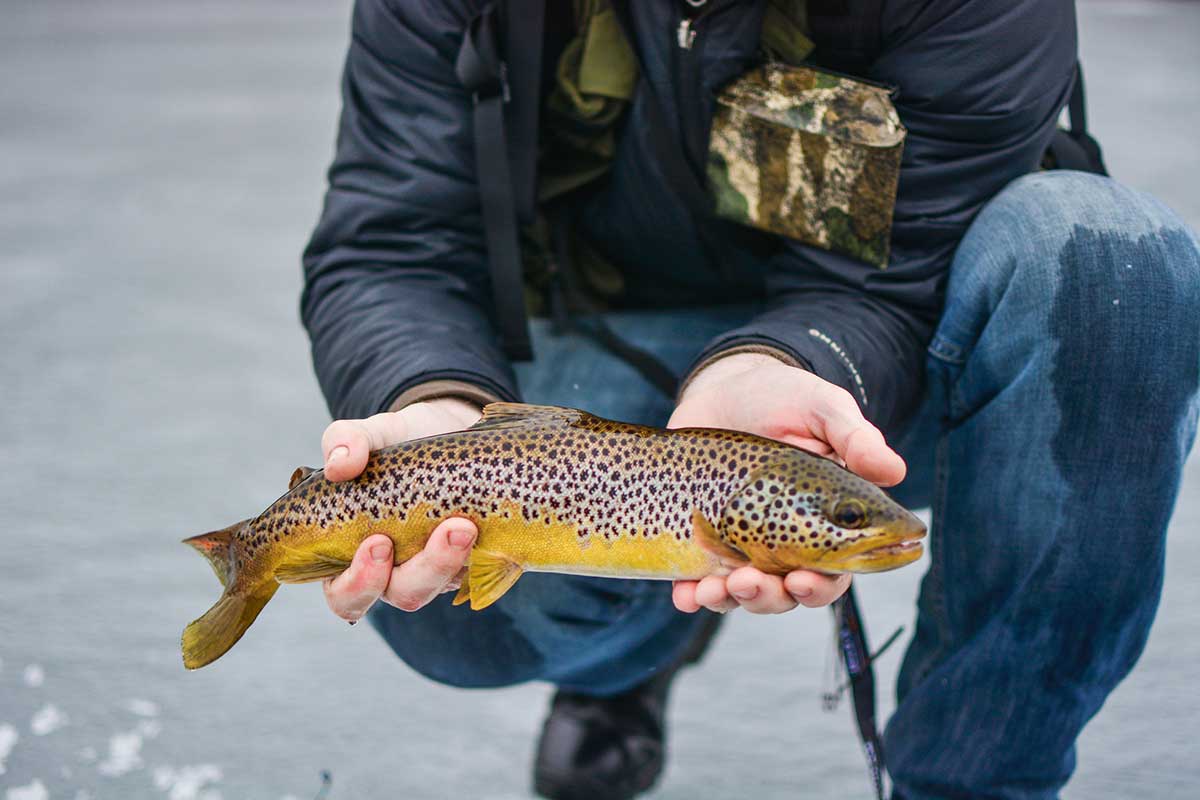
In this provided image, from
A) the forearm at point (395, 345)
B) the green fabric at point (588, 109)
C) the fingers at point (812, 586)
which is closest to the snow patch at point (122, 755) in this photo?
the forearm at point (395, 345)

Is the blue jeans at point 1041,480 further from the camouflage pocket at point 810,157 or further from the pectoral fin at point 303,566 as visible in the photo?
the pectoral fin at point 303,566

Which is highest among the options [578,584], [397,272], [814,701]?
[397,272]

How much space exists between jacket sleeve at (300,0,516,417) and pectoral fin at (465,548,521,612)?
0.93 ft

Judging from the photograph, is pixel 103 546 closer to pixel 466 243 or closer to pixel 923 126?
pixel 466 243

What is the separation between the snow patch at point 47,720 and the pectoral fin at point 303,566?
578 millimetres

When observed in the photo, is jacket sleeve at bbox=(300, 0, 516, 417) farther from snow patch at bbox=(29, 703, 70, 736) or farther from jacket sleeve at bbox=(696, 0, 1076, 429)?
snow patch at bbox=(29, 703, 70, 736)

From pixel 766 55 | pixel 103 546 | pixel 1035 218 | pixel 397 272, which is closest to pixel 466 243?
pixel 397 272

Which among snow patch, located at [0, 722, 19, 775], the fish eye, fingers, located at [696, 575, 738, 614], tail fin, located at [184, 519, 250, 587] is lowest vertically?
snow patch, located at [0, 722, 19, 775]

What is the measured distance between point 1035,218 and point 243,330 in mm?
1876

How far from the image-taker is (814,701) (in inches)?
61.2

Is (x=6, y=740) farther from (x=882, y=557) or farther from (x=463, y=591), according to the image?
(x=882, y=557)

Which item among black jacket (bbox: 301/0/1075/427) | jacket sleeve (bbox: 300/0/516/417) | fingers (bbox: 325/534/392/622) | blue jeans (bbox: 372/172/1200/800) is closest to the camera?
fingers (bbox: 325/534/392/622)

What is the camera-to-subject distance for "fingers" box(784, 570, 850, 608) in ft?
3.11

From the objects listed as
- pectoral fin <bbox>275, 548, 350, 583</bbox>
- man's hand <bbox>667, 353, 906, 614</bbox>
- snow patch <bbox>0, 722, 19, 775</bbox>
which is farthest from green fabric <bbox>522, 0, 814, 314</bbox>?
snow patch <bbox>0, 722, 19, 775</bbox>
